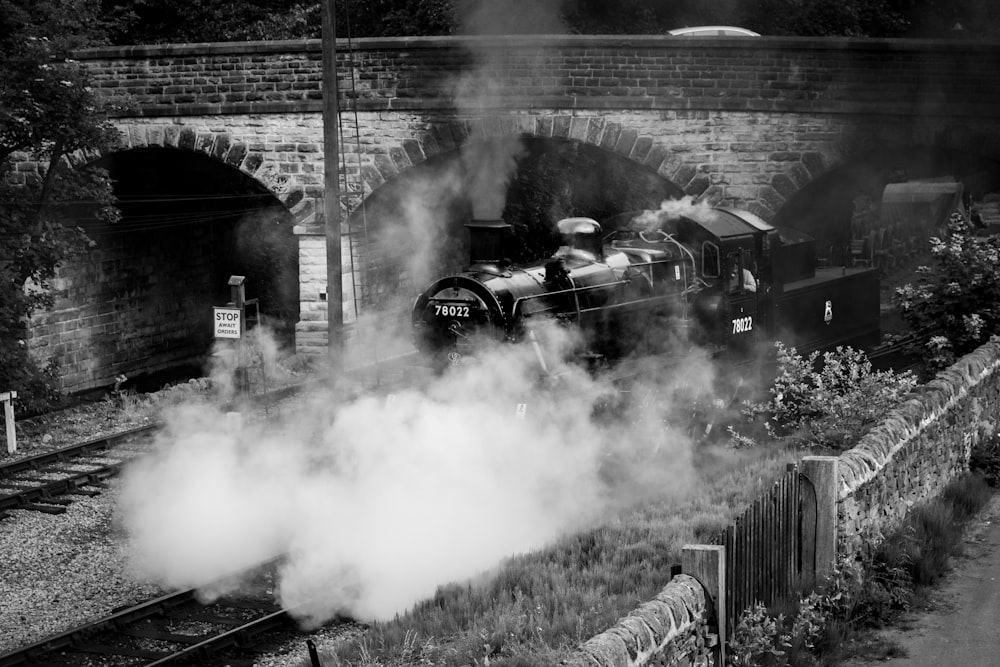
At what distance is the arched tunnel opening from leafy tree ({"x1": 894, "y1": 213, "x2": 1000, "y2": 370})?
1242 cm

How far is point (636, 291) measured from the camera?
13.4m

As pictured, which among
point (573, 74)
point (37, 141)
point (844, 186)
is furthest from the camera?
point (844, 186)

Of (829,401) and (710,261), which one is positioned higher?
(710,261)

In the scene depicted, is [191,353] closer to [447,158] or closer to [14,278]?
[447,158]

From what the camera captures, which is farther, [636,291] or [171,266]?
[171,266]

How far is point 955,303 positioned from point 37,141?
12349 millimetres

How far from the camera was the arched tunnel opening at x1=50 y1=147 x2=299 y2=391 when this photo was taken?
23.7 meters

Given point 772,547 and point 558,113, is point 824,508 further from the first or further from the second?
point 558,113

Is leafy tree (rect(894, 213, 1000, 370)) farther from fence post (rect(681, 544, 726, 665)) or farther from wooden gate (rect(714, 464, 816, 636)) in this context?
fence post (rect(681, 544, 726, 665))

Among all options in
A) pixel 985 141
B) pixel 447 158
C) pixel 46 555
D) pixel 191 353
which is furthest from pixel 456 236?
pixel 46 555

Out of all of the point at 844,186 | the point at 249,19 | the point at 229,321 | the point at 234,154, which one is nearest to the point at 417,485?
the point at 229,321

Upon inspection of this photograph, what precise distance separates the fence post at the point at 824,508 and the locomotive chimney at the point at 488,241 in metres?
5.46

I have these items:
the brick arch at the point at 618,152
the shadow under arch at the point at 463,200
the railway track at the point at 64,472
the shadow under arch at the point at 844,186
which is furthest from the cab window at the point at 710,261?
the railway track at the point at 64,472

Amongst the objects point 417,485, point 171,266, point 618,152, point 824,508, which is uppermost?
point 618,152
